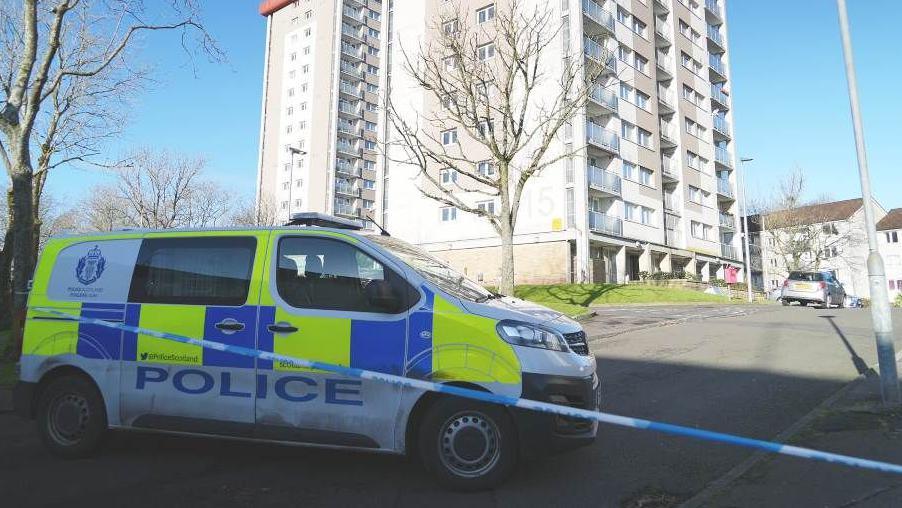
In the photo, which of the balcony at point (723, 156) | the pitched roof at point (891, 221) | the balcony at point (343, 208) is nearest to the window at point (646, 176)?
the balcony at point (723, 156)

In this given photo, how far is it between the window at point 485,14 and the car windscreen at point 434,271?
3618cm

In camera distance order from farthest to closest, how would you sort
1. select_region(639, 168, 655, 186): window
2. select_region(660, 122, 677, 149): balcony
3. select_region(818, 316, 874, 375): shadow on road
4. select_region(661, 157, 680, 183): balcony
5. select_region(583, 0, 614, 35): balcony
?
1. select_region(660, 122, 677, 149): balcony
2. select_region(661, 157, 680, 183): balcony
3. select_region(639, 168, 655, 186): window
4. select_region(583, 0, 614, 35): balcony
5. select_region(818, 316, 874, 375): shadow on road

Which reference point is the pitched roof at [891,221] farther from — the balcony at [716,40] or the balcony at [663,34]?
the balcony at [663,34]

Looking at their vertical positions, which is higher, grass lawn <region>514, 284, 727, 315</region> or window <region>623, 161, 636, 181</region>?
window <region>623, 161, 636, 181</region>

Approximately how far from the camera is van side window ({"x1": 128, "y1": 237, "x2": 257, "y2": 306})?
429 centimetres

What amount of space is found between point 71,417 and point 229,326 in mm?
1752

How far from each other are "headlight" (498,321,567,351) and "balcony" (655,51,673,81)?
43955mm

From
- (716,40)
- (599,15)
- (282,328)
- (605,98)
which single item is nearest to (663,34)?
(599,15)

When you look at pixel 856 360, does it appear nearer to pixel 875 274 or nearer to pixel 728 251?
pixel 875 274

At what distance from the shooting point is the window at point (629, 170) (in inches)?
1454

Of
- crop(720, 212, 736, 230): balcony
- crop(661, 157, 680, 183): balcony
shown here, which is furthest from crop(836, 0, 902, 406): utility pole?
crop(720, 212, 736, 230): balcony

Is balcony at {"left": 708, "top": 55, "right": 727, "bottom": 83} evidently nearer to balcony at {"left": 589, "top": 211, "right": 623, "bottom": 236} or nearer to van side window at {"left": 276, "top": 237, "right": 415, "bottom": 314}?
balcony at {"left": 589, "top": 211, "right": 623, "bottom": 236}

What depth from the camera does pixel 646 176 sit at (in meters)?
39.8

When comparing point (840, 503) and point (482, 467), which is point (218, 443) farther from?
point (840, 503)
